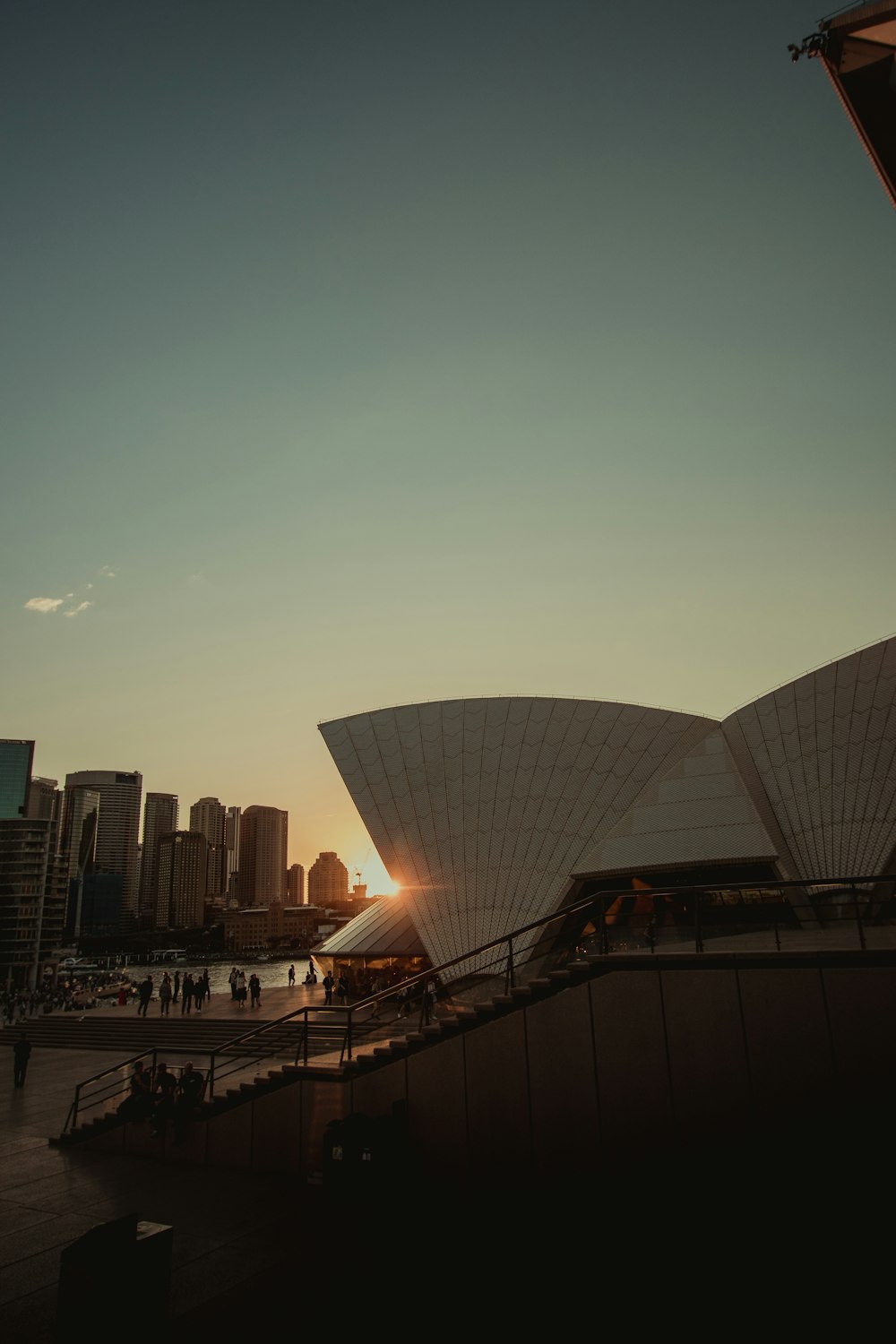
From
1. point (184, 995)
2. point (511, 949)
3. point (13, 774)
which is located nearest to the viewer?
point (511, 949)

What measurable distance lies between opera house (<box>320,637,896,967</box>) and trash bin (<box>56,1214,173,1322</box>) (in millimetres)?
13985

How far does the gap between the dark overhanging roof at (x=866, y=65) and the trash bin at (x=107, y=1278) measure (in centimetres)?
1315

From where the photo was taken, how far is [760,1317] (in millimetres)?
6301

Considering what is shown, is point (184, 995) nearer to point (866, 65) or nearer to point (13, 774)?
point (866, 65)

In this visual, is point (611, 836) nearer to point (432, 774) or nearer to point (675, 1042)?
point (432, 774)

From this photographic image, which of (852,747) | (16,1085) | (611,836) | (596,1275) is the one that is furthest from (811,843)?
(16,1085)

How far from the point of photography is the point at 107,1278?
198 inches

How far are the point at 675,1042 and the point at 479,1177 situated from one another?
118 inches

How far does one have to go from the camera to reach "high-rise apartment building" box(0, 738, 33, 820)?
168 meters

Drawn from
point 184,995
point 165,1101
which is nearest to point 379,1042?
point 165,1101

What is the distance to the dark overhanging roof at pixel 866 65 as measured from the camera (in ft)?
29.4

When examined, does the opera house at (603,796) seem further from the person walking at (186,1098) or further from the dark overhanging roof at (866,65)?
the dark overhanging roof at (866,65)

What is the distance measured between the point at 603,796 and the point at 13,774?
177820 mm

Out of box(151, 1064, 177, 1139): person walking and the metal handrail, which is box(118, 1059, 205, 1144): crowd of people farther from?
the metal handrail
